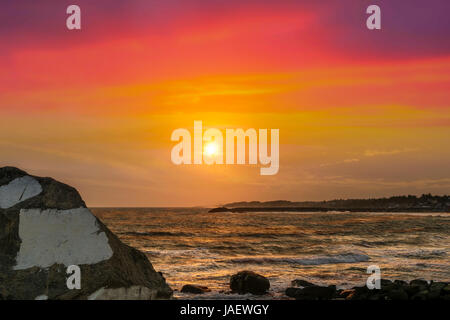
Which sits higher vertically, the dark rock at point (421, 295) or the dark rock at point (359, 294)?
the dark rock at point (421, 295)

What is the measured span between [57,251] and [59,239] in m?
0.28

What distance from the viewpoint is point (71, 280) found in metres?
10.9

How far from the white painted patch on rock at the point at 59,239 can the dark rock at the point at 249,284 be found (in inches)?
354

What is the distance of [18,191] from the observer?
1231 centimetres

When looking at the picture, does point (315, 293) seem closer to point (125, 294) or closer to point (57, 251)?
point (125, 294)

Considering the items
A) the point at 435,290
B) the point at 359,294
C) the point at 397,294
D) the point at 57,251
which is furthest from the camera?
the point at 359,294

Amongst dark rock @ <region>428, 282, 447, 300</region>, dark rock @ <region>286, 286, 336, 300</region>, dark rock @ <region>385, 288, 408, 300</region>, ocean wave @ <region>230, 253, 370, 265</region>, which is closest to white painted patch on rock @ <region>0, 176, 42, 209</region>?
dark rock @ <region>286, 286, 336, 300</region>

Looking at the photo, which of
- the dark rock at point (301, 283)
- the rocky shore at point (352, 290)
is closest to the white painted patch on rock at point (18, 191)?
the rocky shore at point (352, 290)

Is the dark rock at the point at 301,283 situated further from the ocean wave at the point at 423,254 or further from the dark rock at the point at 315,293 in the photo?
the ocean wave at the point at 423,254

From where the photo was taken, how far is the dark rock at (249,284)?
19300 millimetres

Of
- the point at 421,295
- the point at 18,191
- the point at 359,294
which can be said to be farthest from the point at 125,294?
the point at 421,295

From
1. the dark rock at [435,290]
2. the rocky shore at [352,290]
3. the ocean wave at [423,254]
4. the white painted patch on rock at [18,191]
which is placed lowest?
the ocean wave at [423,254]
